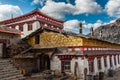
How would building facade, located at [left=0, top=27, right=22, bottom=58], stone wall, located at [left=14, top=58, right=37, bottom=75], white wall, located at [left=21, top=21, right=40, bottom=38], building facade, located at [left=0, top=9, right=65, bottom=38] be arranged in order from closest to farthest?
stone wall, located at [left=14, top=58, right=37, bottom=75], building facade, located at [left=0, top=27, right=22, bottom=58], white wall, located at [left=21, top=21, right=40, bottom=38], building facade, located at [left=0, top=9, right=65, bottom=38]

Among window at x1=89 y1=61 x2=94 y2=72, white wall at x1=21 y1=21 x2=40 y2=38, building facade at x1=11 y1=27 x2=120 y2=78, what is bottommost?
window at x1=89 y1=61 x2=94 y2=72

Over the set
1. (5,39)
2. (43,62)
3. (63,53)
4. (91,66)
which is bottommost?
(91,66)

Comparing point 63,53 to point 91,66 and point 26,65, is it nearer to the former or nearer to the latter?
point 91,66

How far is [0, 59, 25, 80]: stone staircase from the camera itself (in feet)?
52.1

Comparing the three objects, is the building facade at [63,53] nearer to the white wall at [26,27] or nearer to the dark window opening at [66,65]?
the dark window opening at [66,65]

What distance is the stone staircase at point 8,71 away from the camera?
15889 mm

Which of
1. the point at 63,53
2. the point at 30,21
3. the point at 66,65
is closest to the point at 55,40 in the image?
the point at 63,53

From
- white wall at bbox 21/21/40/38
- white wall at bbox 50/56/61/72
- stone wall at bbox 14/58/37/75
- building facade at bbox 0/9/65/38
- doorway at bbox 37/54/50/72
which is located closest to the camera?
stone wall at bbox 14/58/37/75

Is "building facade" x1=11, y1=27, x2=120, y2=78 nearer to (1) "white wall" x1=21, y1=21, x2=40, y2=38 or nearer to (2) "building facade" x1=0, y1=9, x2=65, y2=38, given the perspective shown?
(1) "white wall" x1=21, y1=21, x2=40, y2=38

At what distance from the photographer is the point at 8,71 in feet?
55.8

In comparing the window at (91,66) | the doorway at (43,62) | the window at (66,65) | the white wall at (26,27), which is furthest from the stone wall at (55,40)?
the white wall at (26,27)

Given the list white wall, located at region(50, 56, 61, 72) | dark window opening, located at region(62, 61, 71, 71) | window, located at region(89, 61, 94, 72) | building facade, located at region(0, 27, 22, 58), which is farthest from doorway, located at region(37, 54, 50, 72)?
window, located at region(89, 61, 94, 72)

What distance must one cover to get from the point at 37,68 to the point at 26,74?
91.7 inches

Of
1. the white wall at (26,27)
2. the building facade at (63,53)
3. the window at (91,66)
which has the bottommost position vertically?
the window at (91,66)
